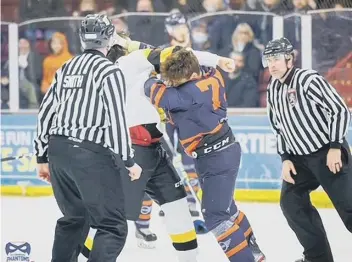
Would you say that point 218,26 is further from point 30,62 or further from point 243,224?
point 243,224

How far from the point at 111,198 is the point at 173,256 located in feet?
3.92

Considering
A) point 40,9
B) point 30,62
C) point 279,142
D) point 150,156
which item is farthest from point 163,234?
point 40,9

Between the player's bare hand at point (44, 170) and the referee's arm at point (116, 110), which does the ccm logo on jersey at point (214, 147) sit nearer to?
the referee's arm at point (116, 110)

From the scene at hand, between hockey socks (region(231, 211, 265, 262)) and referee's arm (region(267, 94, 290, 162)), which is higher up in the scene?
referee's arm (region(267, 94, 290, 162))

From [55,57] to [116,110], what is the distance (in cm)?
366

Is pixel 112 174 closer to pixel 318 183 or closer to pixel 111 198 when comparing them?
pixel 111 198

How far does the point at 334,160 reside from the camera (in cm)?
368

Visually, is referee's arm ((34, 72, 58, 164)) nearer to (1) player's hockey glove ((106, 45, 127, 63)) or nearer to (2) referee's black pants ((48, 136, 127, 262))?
(2) referee's black pants ((48, 136, 127, 262))

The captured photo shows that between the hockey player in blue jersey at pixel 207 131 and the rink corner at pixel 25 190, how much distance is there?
306 centimetres

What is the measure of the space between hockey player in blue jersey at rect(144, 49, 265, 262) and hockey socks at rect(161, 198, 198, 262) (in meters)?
0.23

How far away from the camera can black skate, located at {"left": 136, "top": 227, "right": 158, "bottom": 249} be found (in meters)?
4.69

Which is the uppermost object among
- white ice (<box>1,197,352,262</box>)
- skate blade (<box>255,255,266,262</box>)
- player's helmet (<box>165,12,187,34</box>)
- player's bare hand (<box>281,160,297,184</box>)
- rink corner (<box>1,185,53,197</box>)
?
player's helmet (<box>165,12,187,34</box>)

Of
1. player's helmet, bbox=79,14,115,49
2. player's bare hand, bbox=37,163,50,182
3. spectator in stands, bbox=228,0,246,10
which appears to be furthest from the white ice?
spectator in stands, bbox=228,0,246,10

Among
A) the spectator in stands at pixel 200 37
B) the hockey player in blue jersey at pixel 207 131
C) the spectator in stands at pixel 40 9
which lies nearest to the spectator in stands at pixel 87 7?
the spectator in stands at pixel 40 9
